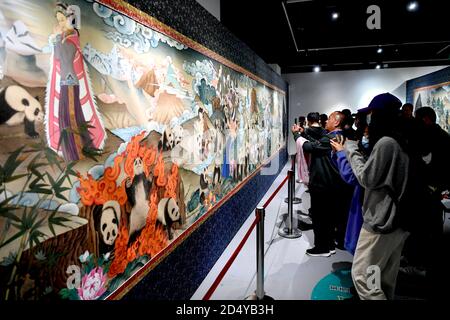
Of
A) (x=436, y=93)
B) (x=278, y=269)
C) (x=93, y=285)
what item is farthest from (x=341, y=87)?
(x=93, y=285)

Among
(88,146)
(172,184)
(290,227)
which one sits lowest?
(290,227)

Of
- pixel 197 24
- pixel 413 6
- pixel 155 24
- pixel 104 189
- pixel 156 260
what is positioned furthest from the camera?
pixel 413 6

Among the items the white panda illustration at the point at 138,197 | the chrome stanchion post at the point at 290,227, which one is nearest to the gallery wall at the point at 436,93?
the chrome stanchion post at the point at 290,227

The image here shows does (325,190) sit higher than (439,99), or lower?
lower

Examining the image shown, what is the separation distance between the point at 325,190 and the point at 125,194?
2.51m

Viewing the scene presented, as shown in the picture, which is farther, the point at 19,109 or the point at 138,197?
the point at 138,197

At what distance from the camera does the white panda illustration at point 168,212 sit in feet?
7.47

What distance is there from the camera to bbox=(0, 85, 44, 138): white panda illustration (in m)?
1.11

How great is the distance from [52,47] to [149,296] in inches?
66.8

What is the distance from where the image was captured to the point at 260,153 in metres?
6.18

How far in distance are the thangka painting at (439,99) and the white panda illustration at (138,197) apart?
30.1ft

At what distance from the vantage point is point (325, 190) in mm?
3586

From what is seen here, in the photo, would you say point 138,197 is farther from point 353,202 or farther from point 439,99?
point 439,99

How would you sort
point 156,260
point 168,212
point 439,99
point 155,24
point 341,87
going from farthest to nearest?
point 341,87
point 439,99
point 168,212
point 156,260
point 155,24
